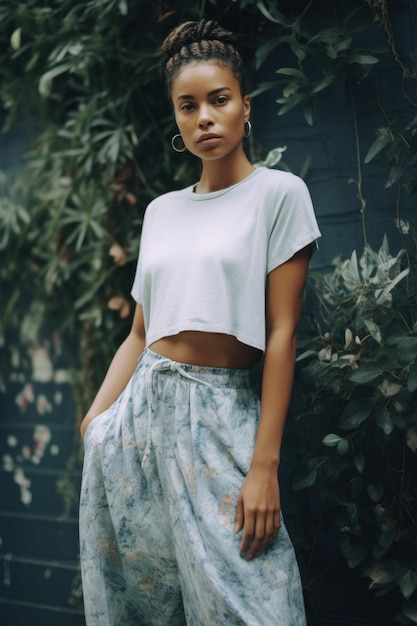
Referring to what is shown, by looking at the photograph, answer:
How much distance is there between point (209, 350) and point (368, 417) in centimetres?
47

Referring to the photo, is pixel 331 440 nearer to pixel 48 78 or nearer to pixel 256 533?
pixel 256 533

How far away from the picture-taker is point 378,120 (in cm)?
207

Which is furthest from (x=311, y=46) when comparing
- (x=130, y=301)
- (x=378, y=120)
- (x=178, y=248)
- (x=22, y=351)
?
(x=22, y=351)

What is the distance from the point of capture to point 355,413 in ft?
5.92

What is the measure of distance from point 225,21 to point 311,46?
0.34m

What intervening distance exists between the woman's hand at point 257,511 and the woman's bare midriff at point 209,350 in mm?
252

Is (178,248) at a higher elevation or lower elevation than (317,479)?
higher

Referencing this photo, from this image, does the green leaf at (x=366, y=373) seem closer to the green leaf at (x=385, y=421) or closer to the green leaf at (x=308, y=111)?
the green leaf at (x=385, y=421)

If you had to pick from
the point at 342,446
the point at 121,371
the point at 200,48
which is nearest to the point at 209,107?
the point at 200,48

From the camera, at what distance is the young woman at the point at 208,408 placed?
5.23 feet

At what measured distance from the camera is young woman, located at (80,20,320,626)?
1595mm

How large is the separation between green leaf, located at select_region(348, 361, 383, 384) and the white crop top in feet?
0.81

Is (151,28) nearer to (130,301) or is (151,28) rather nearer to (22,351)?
(130,301)

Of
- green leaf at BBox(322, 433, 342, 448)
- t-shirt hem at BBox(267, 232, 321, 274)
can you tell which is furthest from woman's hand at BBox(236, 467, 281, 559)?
t-shirt hem at BBox(267, 232, 321, 274)
